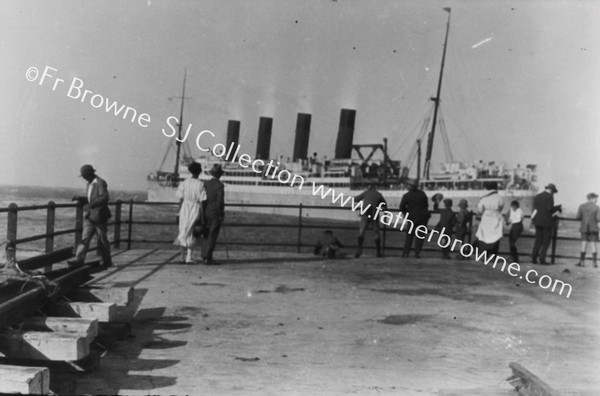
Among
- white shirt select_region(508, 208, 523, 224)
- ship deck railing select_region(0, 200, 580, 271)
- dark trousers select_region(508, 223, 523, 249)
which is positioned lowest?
ship deck railing select_region(0, 200, 580, 271)

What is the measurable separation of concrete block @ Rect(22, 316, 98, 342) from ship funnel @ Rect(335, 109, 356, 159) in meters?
57.6

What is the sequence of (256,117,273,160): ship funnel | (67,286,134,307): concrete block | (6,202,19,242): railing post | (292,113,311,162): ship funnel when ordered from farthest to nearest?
1. (256,117,273,160): ship funnel
2. (292,113,311,162): ship funnel
3. (6,202,19,242): railing post
4. (67,286,134,307): concrete block

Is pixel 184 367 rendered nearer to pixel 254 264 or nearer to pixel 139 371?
pixel 139 371

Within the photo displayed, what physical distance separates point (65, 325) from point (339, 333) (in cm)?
234

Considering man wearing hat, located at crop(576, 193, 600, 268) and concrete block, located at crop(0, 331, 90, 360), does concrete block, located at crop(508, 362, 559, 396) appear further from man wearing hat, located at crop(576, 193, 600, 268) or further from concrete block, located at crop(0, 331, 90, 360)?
man wearing hat, located at crop(576, 193, 600, 268)

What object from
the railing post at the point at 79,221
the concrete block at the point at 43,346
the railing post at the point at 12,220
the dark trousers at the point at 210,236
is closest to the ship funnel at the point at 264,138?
the dark trousers at the point at 210,236

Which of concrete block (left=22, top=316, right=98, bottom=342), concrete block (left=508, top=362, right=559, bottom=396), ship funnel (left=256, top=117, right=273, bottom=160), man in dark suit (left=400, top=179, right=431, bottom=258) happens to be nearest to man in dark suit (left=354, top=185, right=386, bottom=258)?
man in dark suit (left=400, top=179, right=431, bottom=258)

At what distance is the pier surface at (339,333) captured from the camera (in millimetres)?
3838

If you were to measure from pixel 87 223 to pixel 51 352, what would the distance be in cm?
527

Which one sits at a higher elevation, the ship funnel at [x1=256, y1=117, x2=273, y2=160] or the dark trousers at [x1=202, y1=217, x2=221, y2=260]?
the ship funnel at [x1=256, y1=117, x2=273, y2=160]

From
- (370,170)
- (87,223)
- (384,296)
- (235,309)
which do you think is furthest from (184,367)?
(370,170)

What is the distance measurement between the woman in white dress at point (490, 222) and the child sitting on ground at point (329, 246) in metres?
2.66

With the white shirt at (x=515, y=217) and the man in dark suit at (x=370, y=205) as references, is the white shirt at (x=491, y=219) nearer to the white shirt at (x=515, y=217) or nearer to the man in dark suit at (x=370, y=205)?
the white shirt at (x=515, y=217)

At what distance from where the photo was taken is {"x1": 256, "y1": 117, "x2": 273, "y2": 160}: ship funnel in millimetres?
68656
